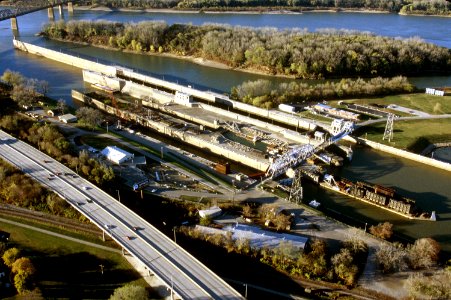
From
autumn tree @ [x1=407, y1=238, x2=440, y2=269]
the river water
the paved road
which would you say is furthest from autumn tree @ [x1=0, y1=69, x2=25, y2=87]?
autumn tree @ [x1=407, y1=238, x2=440, y2=269]

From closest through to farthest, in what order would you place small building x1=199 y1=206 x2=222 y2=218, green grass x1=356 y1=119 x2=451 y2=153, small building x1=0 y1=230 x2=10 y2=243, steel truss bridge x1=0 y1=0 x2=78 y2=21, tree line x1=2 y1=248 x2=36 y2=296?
tree line x1=2 y1=248 x2=36 y2=296
small building x1=0 y1=230 x2=10 y2=243
small building x1=199 y1=206 x2=222 y2=218
green grass x1=356 y1=119 x2=451 y2=153
steel truss bridge x1=0 y1=0 x2=78 y2=21

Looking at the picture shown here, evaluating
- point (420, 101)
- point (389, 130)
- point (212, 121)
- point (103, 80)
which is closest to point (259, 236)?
point (212, 121)

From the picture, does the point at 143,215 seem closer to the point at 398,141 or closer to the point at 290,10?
the point at 398,141

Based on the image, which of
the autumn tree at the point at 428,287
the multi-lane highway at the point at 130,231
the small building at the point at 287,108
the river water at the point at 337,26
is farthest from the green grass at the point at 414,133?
the multi-lane highway at the point at 130,231

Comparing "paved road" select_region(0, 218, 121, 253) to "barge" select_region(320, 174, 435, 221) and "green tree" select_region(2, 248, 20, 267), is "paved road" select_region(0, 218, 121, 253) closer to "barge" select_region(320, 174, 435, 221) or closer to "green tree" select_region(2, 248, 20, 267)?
"green tree" select_region(2, 248, 20, 267)

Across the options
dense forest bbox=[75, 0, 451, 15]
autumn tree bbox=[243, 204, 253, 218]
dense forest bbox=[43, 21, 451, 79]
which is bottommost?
autumn tree bbox=[243, 204, 253, 218]

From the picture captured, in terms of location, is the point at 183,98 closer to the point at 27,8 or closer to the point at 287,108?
the point at 287,108
